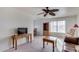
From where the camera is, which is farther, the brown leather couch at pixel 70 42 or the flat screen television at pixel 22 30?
the flat screen television at pixel 22 30

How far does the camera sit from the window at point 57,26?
66.6 inches

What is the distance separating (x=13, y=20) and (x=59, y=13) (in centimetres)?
96

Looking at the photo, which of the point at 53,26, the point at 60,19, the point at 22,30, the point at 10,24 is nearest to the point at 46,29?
the point at 53,26

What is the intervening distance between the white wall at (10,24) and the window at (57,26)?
0.47 m

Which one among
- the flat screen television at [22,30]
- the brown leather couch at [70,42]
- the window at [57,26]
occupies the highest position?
the window at [57,26]

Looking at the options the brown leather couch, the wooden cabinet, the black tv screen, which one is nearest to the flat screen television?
the black tv screen

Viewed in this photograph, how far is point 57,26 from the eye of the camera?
1.74 m

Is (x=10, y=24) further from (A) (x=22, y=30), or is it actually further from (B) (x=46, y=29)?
(B) (x=46, y=29)

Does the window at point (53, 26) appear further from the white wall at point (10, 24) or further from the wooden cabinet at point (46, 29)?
the white wall at point (10, 24)

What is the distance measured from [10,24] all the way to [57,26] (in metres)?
1.02

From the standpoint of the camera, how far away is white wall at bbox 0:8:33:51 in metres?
1.62

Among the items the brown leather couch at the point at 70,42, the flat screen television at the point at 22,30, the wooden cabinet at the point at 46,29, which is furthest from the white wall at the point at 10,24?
the brown leather couch at the point at 70,42
